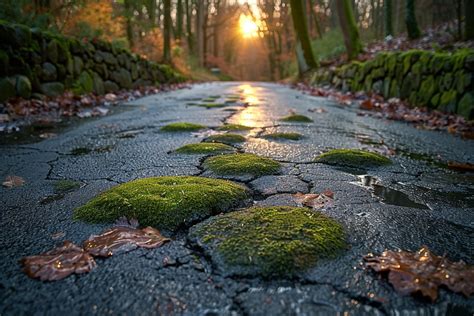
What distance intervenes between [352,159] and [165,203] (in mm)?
1637

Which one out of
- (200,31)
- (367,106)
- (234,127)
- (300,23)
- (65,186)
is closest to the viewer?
(65,186)

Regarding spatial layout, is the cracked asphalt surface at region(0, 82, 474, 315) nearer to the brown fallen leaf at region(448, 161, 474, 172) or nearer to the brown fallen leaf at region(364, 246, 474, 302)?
the brown fallen leaf at region(364, 246, 474, 302)

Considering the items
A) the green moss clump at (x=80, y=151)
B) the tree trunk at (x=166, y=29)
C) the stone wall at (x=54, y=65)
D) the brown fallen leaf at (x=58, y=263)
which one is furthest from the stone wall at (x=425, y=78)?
the tree trunk at (x=166, y=29)

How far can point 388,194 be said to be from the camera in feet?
6.63

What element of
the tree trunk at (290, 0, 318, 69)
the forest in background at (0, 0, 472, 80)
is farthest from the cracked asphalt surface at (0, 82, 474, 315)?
the tree trunk at (290, 0, 318, 69)

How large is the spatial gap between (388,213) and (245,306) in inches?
39.3

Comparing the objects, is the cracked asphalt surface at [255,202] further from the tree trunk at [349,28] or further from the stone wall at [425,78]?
the tree trunk at [349,28]

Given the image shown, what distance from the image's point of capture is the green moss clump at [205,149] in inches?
114

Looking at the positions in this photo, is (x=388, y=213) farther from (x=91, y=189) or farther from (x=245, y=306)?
(x=91, y=189)

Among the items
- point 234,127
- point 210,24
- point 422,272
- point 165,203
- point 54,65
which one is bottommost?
point 422,272

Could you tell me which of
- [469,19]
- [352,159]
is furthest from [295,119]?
[469,19]

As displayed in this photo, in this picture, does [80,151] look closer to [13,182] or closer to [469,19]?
[13,182]

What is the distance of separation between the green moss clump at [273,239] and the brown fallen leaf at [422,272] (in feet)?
0.54

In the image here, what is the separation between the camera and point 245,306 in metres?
1.02
